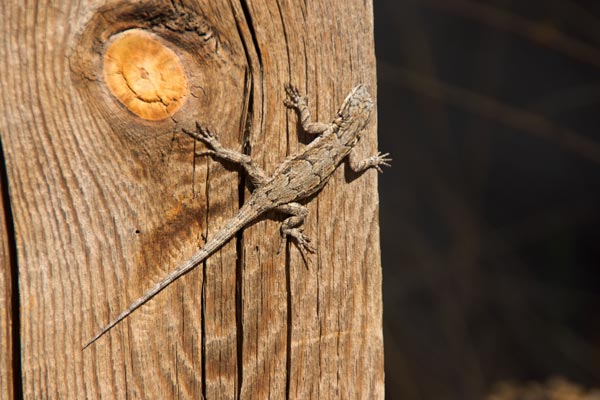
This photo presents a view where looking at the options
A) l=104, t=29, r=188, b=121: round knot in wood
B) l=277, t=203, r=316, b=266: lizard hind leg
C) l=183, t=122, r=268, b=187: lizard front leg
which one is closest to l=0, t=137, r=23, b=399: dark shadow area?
l=104, t=29, r=188, b=121: round knot in wood

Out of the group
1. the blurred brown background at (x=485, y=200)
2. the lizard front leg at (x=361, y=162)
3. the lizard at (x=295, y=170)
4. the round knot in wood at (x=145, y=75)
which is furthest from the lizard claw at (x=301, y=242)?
the blurred brown background at (x=485, y=200)

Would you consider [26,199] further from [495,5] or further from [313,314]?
[495,5]

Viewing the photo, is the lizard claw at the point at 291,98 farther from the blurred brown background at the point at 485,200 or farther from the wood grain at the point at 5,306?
the blurred brown background at the point at 485,200

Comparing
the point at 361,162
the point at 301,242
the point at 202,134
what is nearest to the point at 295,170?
the point at 361,162

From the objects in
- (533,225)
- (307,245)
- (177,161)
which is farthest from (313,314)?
(533,225)

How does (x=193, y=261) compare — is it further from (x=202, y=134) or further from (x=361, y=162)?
(x=361, y=162)

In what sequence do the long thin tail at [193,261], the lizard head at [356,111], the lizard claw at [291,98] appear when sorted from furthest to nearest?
the lizard head at [356,111] < the lizard claw at [291,98] < the long thin tail at [193,261]
